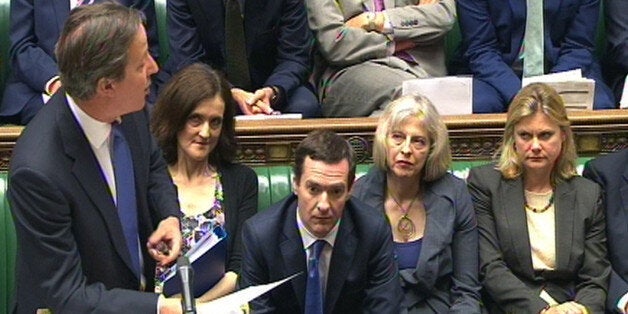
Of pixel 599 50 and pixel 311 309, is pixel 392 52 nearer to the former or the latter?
pixel 599 50

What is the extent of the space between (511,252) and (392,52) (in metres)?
1.20

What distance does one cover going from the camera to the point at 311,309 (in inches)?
111

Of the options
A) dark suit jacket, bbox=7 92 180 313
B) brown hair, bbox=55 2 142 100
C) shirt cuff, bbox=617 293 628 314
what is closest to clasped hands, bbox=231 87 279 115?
shirt cuff, bbox=617 293 628 314

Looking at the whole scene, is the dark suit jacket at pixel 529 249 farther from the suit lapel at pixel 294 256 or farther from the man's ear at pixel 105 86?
the man's ear at pixel 105 86

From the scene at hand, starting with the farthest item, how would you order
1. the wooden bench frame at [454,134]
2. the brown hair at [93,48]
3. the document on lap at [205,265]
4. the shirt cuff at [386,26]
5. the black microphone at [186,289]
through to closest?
the shirt cuff at [386,26] < the wooden bench frame at [454,134] < the document on lap at [205,265] < the brown hair at [93,48] < the black microphone at [186,289]

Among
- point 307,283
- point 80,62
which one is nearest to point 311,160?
point 307,283

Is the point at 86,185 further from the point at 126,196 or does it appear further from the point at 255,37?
the point at 255,37

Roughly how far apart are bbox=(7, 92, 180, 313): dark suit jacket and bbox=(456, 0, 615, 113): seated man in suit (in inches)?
87.2

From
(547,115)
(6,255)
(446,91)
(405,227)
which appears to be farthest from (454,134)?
(6,255)

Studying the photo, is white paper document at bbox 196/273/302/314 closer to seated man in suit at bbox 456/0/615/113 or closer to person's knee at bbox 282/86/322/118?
person's knee at bbox 282/86/322/118

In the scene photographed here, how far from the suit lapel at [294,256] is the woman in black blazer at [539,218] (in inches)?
23.3

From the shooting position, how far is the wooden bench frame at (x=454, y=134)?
3543mm

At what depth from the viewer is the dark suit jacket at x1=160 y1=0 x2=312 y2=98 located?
13.3 ft

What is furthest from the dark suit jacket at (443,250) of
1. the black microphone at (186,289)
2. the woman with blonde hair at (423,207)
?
the black microphone at (186,289)
